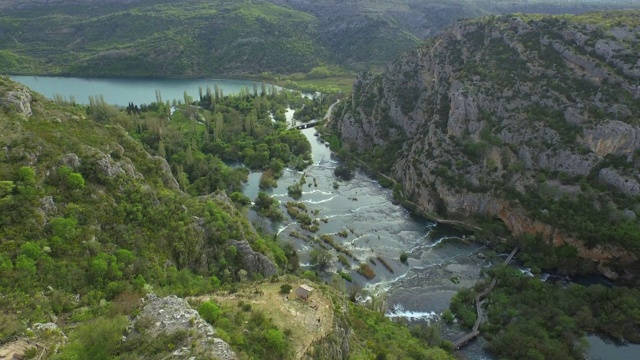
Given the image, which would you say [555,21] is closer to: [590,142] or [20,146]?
[590,142]

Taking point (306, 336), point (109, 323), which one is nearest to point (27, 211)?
point (109, 323)

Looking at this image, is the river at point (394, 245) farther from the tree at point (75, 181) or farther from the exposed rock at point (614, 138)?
the tree at point (75, 181)

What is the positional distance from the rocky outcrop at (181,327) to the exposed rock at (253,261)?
69.1ft

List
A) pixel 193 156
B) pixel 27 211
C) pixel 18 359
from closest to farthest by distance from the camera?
pixel 18 359, pixel 27 211, pixel 193 156

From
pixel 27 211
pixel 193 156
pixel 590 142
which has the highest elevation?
pixel 27 211

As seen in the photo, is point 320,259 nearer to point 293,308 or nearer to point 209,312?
point 293,308

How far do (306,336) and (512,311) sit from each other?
147 ft

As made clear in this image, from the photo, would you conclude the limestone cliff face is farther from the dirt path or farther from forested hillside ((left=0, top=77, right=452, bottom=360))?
the dirt path

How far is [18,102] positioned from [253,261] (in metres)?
33.0

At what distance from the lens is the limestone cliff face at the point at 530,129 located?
8538cm

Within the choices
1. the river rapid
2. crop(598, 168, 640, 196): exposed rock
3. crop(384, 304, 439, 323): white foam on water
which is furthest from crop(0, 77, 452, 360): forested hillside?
crop(598, 168, 640, 196): exposed rock

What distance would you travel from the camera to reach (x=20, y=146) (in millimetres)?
44188

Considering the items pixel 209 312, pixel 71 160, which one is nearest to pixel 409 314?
pixel 209 312

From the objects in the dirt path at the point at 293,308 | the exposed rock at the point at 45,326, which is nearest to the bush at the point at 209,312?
the dirt path at the point at 293,308
